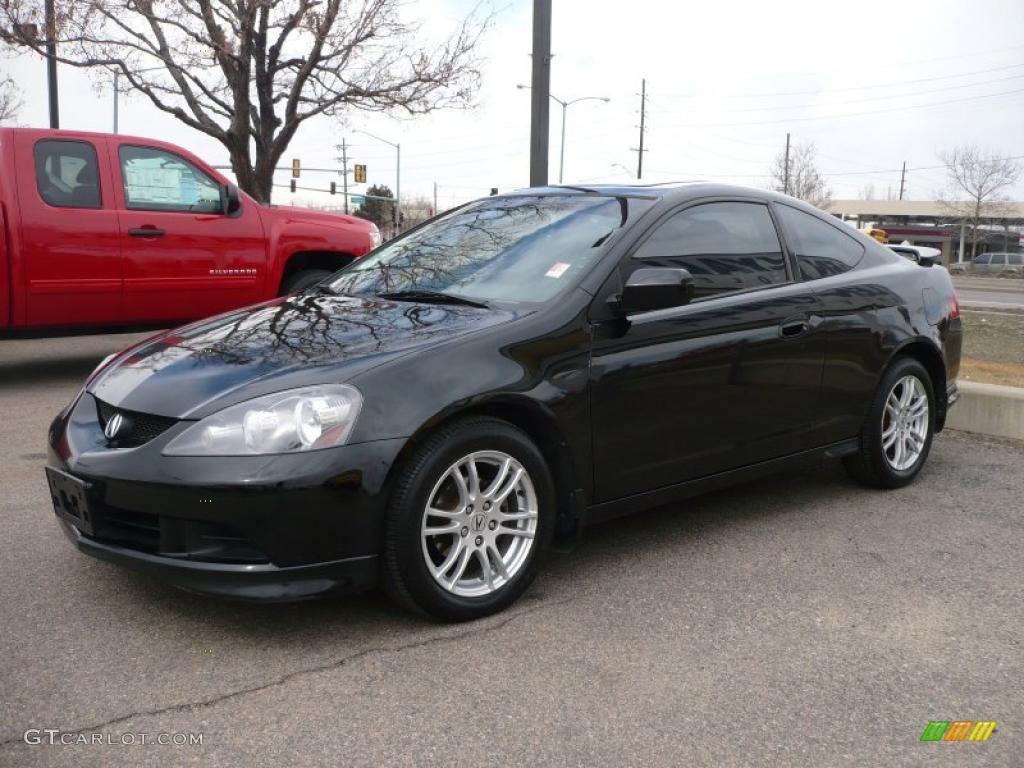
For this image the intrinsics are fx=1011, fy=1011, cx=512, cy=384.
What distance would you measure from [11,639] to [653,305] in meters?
2.44

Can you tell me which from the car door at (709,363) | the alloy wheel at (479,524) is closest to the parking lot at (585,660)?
the alloy wheel at (479,524)

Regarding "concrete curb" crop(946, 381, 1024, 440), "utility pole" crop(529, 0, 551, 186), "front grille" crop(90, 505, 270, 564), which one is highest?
"utility pole" crop(529, 0, 551, 186)

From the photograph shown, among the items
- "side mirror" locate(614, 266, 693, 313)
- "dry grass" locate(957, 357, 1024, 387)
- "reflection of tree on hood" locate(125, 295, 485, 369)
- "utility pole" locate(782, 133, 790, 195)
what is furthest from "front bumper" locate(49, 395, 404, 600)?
"utility pole" locate(782, 133, 790, 195)

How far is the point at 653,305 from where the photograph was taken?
3.75 m

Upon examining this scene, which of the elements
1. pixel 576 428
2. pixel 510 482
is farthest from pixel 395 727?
pixel 576 428

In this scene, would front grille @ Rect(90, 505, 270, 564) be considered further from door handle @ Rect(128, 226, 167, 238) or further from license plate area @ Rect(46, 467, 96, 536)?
door handle @ Rect(128, 226, 167, 238)

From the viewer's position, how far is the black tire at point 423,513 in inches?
125

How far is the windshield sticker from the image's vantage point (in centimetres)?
Answer: 389

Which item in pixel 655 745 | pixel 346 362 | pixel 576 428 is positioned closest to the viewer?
pixel 655 745

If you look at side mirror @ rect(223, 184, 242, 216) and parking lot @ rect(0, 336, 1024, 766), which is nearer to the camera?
parking lot @ rect(0, 336, 1024, 766)

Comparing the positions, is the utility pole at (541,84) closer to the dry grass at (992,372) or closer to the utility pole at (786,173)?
the dry grass at (992,372)

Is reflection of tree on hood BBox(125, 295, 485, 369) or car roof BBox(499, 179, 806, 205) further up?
car roof BBox(499, 179, 806, 205)

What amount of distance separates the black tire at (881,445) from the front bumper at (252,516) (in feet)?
9.14

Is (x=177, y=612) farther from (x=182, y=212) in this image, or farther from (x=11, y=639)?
(x=182, y=212)
